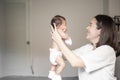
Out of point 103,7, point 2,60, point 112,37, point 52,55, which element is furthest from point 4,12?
point 112,37

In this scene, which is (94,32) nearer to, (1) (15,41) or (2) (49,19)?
(2) (49,19)

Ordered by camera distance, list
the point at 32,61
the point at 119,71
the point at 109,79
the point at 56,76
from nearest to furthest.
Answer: the point at 109,79 < the point at 56,76 < the point at 119,71 < the point at 32,61

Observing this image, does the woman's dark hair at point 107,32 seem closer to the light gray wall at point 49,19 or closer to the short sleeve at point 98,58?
the short sleeve at point 98,58

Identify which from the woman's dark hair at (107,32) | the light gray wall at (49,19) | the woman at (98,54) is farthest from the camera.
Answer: the light gray wall at (49,19)

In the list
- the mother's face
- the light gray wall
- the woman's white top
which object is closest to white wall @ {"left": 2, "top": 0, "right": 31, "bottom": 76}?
the light gray wall

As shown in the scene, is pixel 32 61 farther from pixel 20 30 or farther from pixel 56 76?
pixel 56 76

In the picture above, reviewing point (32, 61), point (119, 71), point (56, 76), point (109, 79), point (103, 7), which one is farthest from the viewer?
point (32, 61)

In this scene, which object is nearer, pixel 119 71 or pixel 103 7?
pixel 119 71

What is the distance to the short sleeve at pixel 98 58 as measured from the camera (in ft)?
4.51

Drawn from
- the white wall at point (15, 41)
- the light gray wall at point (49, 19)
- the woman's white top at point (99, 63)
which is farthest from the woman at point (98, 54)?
the white wall at point (15, 41)

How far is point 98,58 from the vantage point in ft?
4.57

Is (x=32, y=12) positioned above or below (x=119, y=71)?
above

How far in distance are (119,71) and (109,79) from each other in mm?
583

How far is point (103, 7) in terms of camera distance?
477 cm
